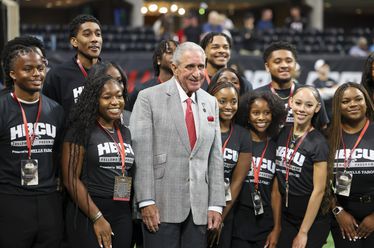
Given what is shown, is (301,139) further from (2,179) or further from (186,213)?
(2,179)

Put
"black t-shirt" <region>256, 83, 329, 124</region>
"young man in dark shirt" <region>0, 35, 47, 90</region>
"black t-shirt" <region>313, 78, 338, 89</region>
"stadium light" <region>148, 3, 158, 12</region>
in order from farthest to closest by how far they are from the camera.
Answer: "stadium light" <region>148, 3, 158, 12</region> → "black t-shirt" <region>313, 78, 338, 89</region> → "black t-shirt" <region>256, 83, 329, 124</region> → "young man in dark shirt" <region>0, 35, 47, 90</region>

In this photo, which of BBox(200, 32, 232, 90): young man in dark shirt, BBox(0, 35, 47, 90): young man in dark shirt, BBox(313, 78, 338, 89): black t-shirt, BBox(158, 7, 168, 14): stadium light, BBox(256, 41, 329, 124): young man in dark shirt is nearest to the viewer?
BBox(0, 35, 47, 90): young man in dark shirt

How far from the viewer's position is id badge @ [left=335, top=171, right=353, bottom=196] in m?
5.57

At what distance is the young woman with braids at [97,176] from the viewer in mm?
4957

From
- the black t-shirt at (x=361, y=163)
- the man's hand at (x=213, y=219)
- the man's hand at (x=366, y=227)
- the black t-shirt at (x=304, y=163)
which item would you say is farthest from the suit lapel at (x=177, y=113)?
the man's hand at (x=366, y=227)

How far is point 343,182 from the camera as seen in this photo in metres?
5.58

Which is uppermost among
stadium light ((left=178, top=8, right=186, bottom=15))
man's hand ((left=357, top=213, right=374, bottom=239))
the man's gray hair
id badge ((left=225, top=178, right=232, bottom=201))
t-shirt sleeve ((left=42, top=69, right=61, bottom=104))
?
stadium light ((left=178, top=8, right=186, bottom=15))

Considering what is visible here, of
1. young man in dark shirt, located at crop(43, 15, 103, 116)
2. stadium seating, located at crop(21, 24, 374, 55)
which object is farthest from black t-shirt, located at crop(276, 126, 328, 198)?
stadium seating, located at crop(21, 24, 374, 55)

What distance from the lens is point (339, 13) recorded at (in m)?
31.8

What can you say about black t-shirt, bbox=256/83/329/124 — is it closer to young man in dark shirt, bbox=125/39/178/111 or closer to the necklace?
the necklace

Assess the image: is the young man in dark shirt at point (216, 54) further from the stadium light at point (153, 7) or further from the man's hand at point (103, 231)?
the stadium light at point (153, 7)

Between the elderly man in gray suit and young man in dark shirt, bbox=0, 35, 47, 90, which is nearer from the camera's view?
the elderly man in gray suit

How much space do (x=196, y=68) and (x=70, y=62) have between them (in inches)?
57.2

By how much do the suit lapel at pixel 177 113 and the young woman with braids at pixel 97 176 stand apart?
1.24ft
